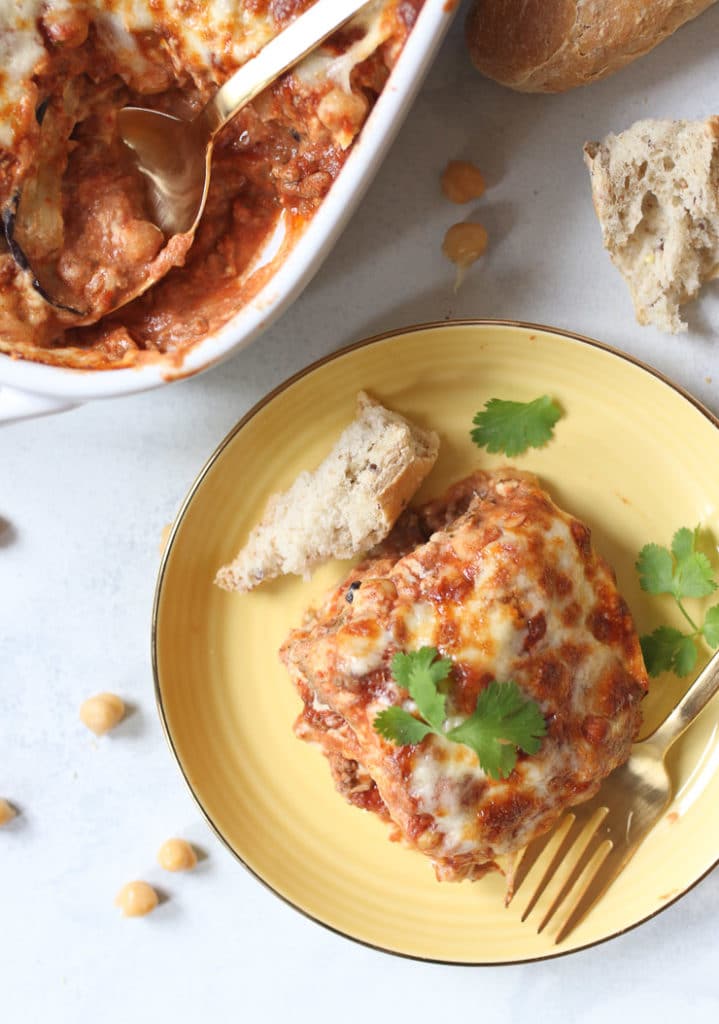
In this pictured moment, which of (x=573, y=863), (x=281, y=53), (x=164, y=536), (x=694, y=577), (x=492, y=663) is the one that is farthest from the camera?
(x=164, y=536)

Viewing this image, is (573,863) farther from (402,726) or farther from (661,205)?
(661,205)

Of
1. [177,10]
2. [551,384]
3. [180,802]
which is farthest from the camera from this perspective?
[180,802]

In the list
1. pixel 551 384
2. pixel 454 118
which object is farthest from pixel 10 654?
pixel 454 118

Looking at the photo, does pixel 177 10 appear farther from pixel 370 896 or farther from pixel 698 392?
pixel 370 896

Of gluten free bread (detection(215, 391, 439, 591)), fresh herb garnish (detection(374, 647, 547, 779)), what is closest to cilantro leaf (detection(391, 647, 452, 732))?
fresh herb garnish (detection(374, 647, 547, 779))

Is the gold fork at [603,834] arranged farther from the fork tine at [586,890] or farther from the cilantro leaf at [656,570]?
the cilantro leaf at [656,570]

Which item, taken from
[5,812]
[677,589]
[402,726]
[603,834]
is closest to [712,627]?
[677,589]

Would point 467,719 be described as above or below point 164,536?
below

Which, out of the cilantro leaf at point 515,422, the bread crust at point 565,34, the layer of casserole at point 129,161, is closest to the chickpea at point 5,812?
the layer of casserole at point 129,161

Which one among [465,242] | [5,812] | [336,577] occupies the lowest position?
[5,812]
